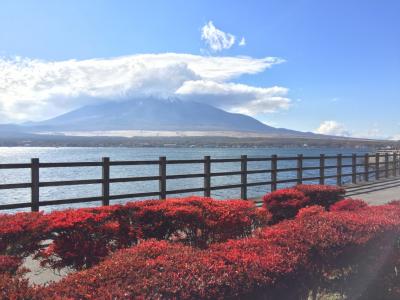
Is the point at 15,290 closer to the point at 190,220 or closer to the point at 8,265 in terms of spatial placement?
the point at 8,265

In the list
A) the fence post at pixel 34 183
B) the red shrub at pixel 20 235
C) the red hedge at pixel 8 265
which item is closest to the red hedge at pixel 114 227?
the red shrub at pixel 20 235

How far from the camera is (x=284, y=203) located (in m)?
9.64

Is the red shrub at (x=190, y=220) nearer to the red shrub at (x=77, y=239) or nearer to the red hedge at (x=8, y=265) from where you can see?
the red shrub at (x=77, y=239)

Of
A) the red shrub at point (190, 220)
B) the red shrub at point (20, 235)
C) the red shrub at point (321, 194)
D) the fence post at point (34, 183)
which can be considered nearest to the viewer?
the red shrub at point (20, 235)

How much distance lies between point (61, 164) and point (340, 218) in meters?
5.88

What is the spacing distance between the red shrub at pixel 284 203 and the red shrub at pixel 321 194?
559 mm

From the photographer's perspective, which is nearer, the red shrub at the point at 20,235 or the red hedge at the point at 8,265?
the red hedge at the point at 8,265

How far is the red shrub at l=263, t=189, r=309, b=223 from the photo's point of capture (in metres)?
9.64

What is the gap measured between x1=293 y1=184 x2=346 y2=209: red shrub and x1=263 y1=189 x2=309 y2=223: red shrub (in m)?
0.56

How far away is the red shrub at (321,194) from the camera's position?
10492mm

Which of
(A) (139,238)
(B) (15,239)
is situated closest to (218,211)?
(A) (139,238)

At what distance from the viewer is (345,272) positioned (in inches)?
204

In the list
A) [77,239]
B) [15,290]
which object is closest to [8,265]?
[15,290]

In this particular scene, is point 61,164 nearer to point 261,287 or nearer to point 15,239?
point 15,239
